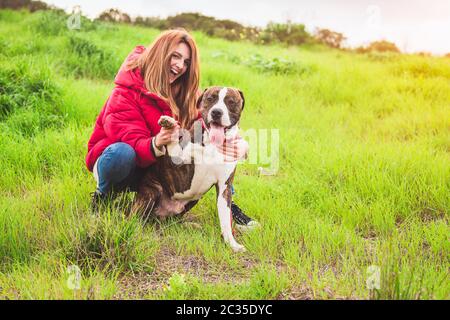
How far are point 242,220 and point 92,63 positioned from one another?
174 inches

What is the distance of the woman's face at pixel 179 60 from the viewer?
11.9ft

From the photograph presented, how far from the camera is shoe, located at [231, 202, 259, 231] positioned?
3.77 metres

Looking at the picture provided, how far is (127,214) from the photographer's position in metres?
3.67

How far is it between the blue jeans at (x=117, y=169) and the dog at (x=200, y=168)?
120 millimetres

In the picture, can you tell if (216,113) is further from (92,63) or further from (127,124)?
(92,63)

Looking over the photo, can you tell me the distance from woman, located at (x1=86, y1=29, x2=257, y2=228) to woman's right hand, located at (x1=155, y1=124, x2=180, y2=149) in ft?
0.22

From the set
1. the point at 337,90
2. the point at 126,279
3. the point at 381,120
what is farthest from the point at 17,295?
the point at 337,90

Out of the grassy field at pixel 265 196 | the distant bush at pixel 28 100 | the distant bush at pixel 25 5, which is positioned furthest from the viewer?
the distant bush at pixel 25 5

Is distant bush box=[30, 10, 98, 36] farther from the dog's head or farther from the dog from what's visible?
the dog's head

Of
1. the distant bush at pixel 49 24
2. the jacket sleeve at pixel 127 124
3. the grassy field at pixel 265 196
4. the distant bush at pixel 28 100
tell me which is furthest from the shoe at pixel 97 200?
the distant bush at pixel 49 24

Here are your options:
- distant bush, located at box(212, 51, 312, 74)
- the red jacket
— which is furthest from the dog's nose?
distant bush, located at box(212, 51, 312, 74)

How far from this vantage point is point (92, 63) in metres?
7.36

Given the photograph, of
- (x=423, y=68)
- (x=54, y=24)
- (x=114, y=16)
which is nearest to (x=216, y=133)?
(x=423, y=68)

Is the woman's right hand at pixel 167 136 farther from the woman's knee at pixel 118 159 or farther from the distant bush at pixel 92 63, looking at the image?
the distant bush at pixel 92 63
